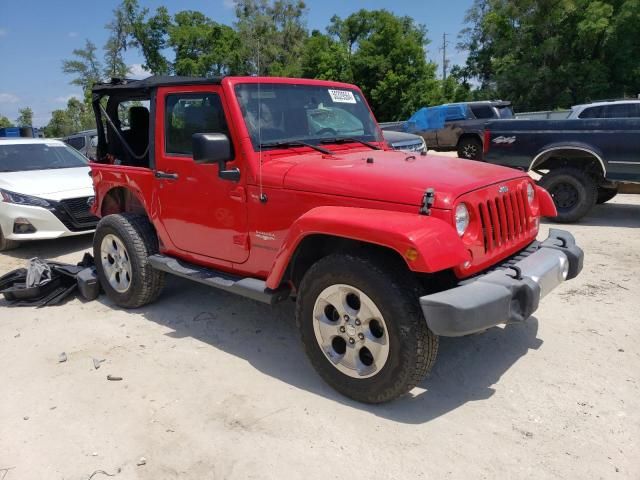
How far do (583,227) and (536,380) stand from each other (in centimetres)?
472

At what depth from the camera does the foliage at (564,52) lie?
25625 millimetres

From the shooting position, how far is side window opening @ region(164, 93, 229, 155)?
383cm

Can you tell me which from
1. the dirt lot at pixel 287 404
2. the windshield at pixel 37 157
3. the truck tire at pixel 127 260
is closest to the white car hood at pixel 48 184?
the windshield at pixel 37 157

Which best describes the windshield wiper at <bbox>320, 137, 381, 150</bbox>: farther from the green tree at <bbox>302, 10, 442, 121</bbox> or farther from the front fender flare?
the green tree at <bbox>302, 10, 442, 121</bbox>

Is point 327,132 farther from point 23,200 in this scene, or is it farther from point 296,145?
point 23,200

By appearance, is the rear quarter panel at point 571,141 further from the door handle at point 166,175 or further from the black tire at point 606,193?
the door handle at point 166,175

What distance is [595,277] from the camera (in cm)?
519

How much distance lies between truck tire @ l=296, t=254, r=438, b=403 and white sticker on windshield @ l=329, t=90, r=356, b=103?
1.78 m

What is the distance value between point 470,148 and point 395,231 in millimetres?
13422

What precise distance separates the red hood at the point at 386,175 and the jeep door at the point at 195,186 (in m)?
0.46

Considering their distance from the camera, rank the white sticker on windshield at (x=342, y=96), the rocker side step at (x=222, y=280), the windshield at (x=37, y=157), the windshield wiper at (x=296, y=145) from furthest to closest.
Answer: the windshield at (x=37, y=157) → the white sticker on windshield at (x=342, y=96) → the windshield wiper at (x=296, y=145) → the rocker side step at (x=222, y=280)

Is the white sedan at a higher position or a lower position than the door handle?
lower

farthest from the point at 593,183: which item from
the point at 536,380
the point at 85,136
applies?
the point at 85,136

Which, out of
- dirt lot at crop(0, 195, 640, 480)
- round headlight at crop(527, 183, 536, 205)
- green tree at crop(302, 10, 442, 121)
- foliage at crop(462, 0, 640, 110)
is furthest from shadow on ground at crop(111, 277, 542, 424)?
green tree at crop(302, 10, 442, 121)
